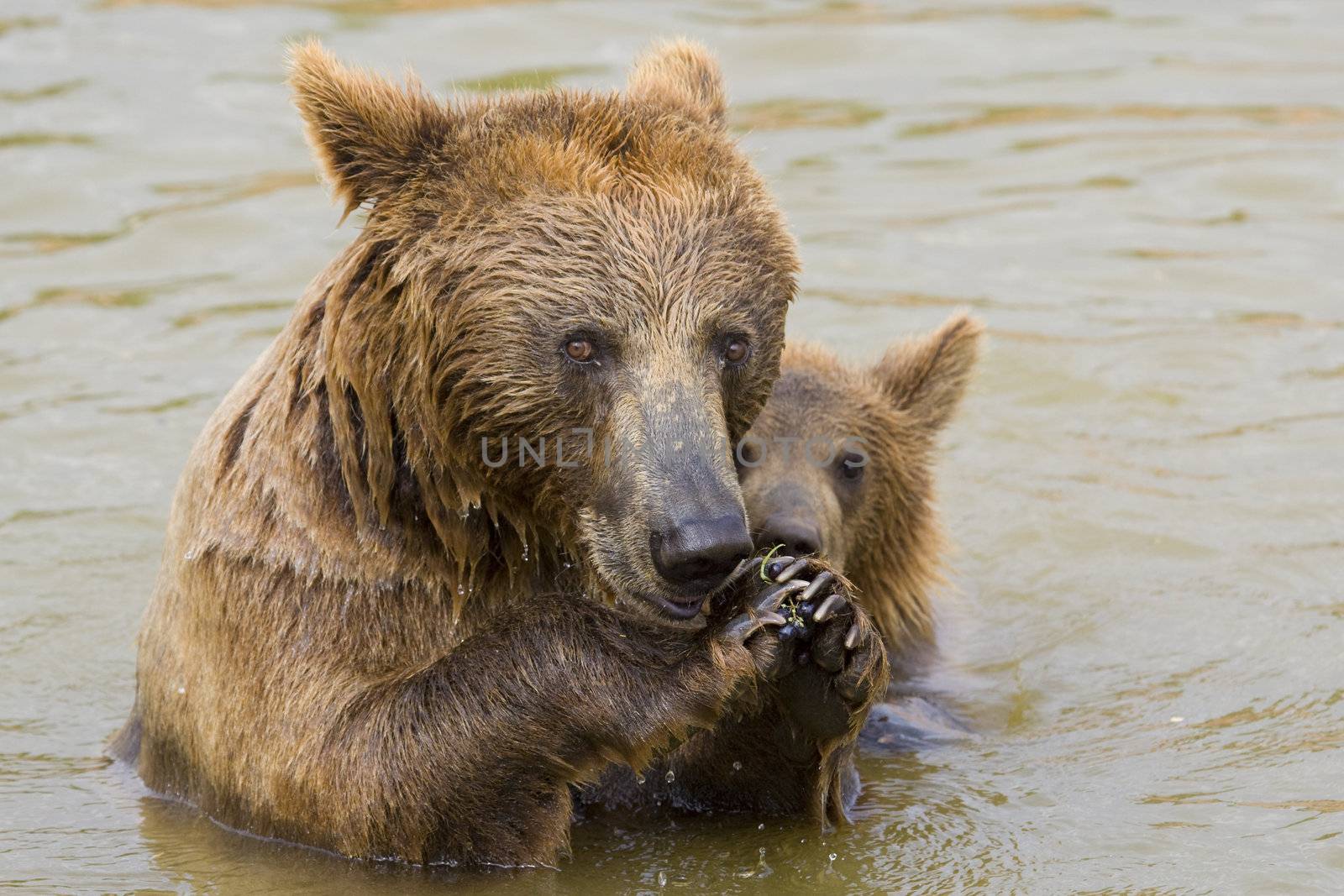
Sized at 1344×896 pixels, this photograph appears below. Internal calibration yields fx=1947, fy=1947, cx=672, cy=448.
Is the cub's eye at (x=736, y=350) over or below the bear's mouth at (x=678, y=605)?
over

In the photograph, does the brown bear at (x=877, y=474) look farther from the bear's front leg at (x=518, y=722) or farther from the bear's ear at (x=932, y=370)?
the bear's front leg at (x=518, y=722)

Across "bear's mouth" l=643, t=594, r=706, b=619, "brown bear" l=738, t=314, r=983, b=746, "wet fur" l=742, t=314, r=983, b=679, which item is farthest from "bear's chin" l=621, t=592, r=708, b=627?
"wet fur" l=742, t=314, r=983, b=679

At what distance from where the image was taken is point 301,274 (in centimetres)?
1152

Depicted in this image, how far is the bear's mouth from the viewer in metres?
5.25

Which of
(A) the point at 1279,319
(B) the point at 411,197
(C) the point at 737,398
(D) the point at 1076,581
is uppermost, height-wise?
(B) the point at 411,197

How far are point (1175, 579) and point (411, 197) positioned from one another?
4.19 metres

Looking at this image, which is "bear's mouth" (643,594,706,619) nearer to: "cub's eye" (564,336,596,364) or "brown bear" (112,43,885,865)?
"brown bear" (112,43,885,865)

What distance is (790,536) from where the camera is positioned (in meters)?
6.71

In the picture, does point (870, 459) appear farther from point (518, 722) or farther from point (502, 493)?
point (518, 722)

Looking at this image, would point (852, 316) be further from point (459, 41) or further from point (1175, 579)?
point (459, 41)

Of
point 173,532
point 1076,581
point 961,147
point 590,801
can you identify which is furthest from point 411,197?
point 961,147

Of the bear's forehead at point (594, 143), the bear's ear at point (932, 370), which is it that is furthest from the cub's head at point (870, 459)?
the bear's forehead at point (594, 143)

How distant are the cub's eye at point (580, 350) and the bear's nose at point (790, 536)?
1.61m

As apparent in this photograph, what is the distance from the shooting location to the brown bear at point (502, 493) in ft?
17.3
